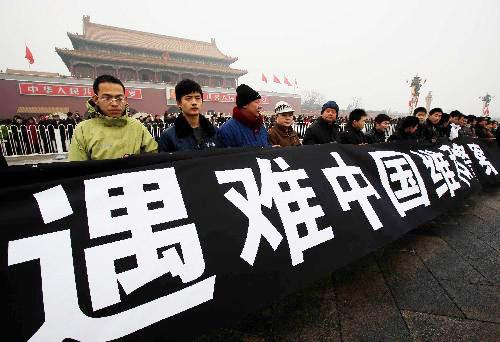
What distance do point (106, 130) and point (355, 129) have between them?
324cm

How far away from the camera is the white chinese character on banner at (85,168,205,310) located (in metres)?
1.13

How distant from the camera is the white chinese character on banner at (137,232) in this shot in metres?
1.13

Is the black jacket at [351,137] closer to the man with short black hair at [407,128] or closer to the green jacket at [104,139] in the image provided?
the man with short black hair at [407,128]

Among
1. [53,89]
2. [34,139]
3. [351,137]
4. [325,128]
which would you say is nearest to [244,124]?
[325,128]

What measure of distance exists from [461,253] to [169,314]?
8.54ft

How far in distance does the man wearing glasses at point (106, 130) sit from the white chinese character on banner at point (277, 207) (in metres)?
0.93

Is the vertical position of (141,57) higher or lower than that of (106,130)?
higher

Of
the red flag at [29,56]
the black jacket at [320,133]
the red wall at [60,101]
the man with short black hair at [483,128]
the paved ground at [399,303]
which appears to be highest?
the red flag at [29,56]

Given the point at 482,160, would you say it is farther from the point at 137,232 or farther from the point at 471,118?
the point at 137,232

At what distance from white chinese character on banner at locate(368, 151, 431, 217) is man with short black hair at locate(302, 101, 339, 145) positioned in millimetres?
973

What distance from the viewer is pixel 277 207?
167 cm

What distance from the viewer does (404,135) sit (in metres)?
4.32

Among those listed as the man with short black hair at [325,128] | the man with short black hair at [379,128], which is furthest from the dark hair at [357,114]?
the man with short black hair at [379,128]

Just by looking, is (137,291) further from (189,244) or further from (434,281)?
(434,281)
